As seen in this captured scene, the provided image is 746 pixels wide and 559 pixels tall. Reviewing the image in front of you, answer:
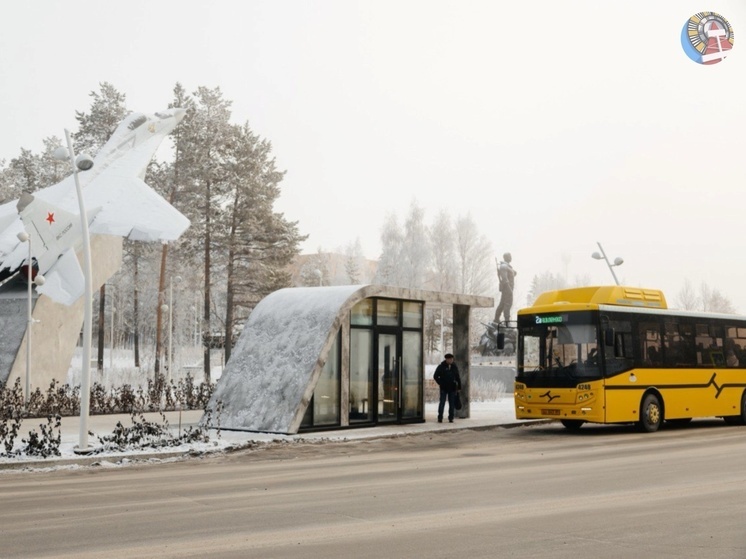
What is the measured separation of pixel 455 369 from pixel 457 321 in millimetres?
1976

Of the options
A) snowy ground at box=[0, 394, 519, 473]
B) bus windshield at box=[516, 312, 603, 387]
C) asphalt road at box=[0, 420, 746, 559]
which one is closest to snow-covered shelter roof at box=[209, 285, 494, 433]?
snowy ground at box=[0, 394, 519, 473]

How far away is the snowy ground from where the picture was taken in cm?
1541

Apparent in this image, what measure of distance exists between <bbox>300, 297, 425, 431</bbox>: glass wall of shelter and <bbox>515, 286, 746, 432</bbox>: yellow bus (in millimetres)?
2785

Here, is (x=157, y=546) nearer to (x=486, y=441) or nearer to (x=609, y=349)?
(x=486, y=441)

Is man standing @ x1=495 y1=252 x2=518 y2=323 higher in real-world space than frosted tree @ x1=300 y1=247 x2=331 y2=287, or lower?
lower

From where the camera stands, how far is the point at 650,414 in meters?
22.0

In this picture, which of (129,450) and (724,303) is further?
(724,303)

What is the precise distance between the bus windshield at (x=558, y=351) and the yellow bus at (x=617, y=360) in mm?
24

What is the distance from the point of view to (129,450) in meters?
16.6

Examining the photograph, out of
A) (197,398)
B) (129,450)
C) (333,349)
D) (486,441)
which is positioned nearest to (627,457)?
(486,441)

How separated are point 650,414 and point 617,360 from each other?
2030mm

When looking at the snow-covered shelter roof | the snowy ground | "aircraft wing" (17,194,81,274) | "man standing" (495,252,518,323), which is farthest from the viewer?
"man standing" (495,252,518,323)

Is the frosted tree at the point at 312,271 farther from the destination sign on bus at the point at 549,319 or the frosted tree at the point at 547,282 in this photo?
the destination sign on bus at the point at 549,319

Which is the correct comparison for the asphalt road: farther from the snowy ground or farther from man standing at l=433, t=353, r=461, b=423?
man standing at l=433, t=353, r=461, b=423
